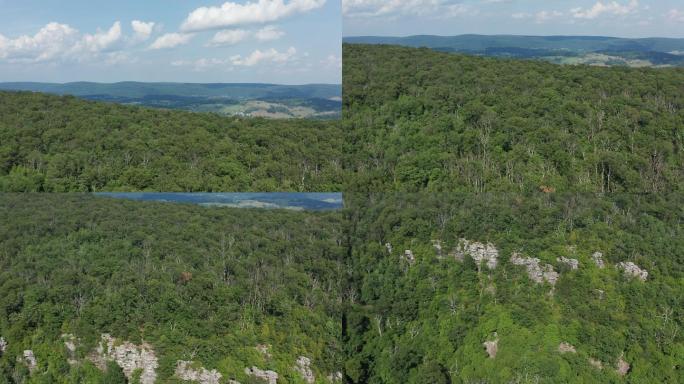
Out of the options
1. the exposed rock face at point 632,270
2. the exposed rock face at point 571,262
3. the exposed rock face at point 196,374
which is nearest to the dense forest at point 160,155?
the exposed rock face at point 196,374

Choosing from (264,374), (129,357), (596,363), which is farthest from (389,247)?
(129,357)

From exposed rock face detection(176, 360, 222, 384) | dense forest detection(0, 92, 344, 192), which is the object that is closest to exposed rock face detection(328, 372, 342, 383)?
exposed rock face detection(176, 360, 222, 384)

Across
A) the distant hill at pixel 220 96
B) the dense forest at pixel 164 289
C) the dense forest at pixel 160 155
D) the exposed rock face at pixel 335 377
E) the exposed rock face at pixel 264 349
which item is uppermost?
the distant hill at pixel 220 96

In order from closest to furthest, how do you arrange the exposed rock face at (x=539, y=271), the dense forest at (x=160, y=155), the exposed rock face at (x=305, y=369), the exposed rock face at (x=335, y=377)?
the exposed rock face at (x=305, y=369)
the exposed rock face at (x=335, y=377)
the exposed rock face at (x=539, y=271)
the dense forest at (x=160, y=155)

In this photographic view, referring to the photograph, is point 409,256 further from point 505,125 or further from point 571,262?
point 505,125

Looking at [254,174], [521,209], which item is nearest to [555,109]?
[521,209]

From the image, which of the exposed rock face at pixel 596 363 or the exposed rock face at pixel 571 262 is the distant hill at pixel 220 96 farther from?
the exposed rock face at pixel 596 363

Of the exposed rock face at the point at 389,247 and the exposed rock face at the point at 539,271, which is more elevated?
the exposed rock face at the point at 389,247
